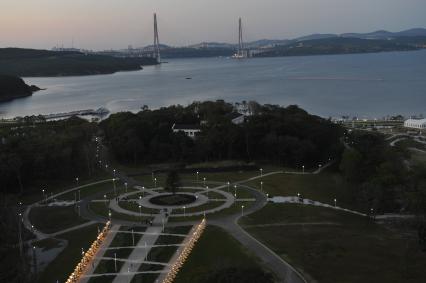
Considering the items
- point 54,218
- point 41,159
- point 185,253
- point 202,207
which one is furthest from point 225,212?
point 41,159

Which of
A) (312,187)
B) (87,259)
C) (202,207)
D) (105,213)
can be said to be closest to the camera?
(87,259)

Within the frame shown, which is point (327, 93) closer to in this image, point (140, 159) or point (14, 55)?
point (140, 159)

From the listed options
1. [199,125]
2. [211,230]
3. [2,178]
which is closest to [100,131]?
[199,125]

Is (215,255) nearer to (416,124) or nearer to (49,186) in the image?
(49,186)

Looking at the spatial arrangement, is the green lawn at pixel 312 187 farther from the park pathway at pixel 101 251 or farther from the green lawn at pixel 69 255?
the green lawn at pixel 69 255

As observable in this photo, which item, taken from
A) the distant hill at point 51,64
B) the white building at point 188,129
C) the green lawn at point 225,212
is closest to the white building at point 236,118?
the white building at point 188,129

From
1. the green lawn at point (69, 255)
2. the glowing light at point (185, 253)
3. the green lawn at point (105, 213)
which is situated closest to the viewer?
the glowing light at point (185, 253)

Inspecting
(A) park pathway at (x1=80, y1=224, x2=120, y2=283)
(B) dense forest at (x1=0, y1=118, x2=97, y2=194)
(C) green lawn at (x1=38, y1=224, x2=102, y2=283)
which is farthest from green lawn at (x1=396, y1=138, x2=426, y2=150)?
(C) green lawn at (x1=38, y1=224, x2=102, y2=283)
